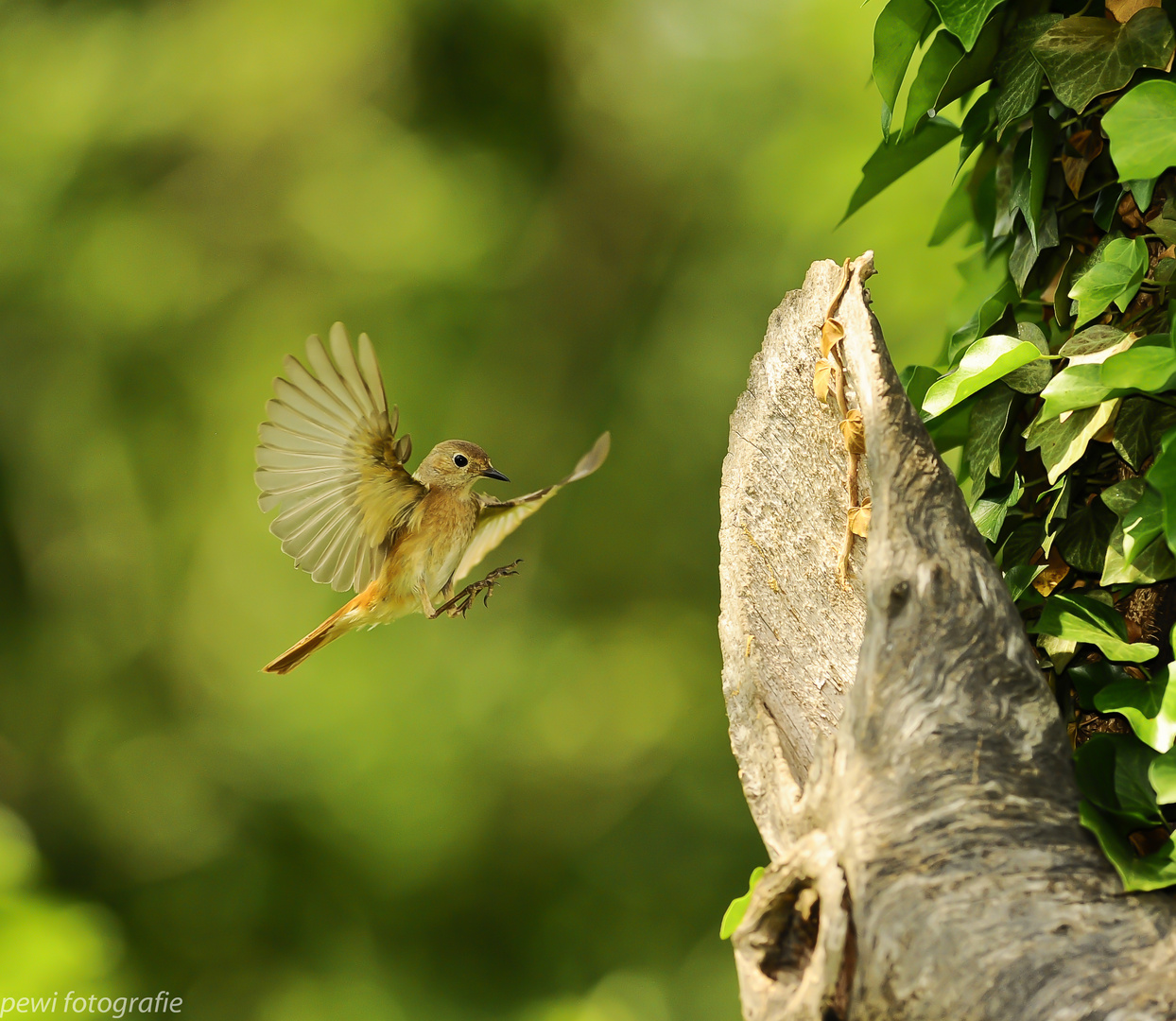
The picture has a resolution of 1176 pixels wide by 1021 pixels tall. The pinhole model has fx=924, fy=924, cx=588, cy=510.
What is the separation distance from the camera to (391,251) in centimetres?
243

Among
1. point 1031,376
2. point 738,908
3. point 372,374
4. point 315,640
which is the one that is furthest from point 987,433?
point 315,640

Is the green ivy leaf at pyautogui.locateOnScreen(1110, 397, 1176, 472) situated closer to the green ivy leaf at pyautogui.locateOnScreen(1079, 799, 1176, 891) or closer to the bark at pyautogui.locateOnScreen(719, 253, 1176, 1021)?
the bark at pyautogui.locateOnScreen(719, 253, 1176, 1021)

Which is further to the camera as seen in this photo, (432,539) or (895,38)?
(432,539)

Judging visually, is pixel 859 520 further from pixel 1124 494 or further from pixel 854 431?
pixel 1124 494

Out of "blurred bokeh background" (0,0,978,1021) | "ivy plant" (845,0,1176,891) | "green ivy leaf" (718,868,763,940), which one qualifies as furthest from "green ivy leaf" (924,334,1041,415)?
"blurred bokeh background" (0,0,978,1021)

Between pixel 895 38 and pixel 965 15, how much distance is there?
2.5 inches

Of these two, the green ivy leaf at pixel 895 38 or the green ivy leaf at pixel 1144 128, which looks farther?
the green ivy leaf at pixel 895 38

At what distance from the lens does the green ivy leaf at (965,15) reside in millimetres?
586

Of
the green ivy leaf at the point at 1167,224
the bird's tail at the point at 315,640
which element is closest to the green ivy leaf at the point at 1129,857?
the green ivy leaf at the point at 1167,224

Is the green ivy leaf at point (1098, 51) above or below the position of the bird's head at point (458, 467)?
above

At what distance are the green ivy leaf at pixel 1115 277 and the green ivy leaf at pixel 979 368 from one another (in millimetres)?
43

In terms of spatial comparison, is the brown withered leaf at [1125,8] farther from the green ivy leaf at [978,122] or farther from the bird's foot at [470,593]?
the bird's foot at [470,593]

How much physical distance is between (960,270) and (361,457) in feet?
2.12

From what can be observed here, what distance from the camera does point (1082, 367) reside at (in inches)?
21.5
